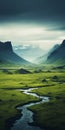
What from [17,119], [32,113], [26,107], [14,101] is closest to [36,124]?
[17,119]

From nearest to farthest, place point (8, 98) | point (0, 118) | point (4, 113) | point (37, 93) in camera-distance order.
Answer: point (0, 118)
point (4, 113)
point (8, 98)
point (37, 93)

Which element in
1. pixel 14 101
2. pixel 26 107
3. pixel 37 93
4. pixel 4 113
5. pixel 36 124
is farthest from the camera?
pixel 37 93

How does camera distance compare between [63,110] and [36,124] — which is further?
[63,110]

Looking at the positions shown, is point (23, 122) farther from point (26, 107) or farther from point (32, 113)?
point (26, 107)

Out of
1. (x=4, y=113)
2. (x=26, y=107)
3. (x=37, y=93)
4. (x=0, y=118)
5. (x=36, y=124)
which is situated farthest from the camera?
(x=37, y=93)

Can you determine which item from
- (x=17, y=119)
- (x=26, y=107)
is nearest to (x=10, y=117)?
(x=17, y=119)

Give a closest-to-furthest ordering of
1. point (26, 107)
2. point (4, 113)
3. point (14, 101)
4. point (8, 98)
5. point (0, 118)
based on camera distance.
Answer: point (0, 118), point (4, 113), point (26, 107), point (14, 101), point (8, 98)

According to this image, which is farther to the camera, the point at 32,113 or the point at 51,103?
the point at 51,103

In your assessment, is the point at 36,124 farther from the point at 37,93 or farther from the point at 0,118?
the point at 37,93
